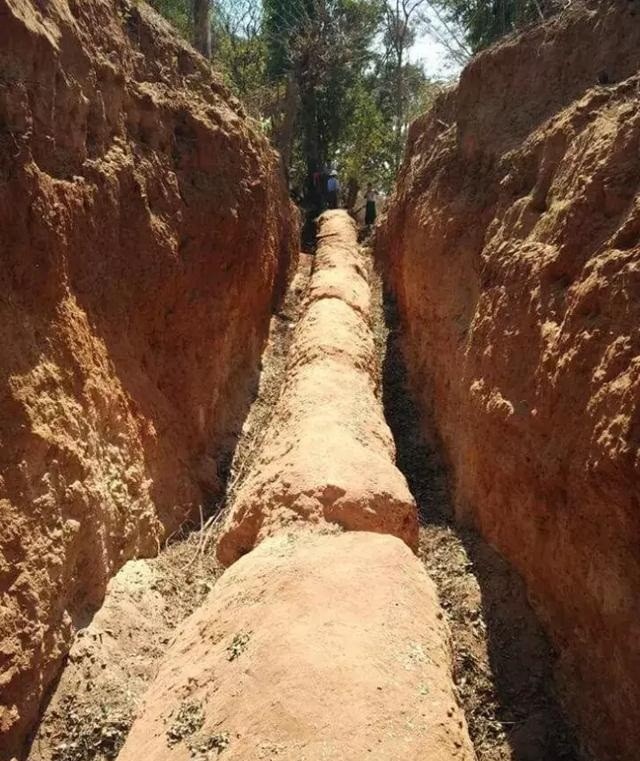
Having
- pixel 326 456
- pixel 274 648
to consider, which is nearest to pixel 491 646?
pixel 326 456

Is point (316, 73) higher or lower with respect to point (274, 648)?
higher

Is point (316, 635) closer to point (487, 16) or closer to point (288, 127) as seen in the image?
point (288, 127)

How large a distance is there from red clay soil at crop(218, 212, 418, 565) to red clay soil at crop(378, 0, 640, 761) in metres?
0.76

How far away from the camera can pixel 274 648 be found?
2977 millimetres

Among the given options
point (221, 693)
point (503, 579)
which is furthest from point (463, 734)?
point (503, 579)

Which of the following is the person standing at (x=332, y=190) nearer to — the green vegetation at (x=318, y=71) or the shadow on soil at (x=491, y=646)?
the green vegetation at (x=318, y=71)

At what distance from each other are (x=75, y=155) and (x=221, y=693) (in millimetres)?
3722

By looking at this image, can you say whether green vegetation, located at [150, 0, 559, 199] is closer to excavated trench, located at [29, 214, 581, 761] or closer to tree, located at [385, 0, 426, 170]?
tree, located at [385, 0, 426, 170]

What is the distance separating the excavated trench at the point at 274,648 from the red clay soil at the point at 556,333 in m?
0.21

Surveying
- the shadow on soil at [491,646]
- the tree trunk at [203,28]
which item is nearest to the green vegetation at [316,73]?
the tree trunk at [203,28]

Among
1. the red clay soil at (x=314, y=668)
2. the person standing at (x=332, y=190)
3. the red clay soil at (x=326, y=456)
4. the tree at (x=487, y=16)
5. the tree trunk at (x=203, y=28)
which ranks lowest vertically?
the red clay soil at (x=314, y=668)

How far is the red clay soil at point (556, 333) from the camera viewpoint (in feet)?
10.9

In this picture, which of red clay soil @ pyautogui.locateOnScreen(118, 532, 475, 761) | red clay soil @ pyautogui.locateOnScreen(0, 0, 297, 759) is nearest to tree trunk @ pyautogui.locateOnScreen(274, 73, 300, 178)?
red clay soil @ pyautogui.locateOnScreen(0, 0, 297, 759)

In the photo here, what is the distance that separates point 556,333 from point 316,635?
2.43 metres
